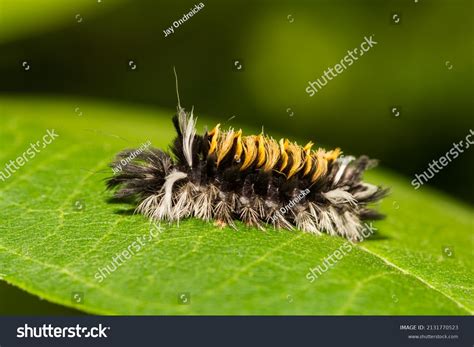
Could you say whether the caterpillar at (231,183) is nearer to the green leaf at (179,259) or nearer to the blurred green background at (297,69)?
the green leaf at (179,259)

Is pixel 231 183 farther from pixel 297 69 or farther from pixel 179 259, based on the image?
pixel 297 69

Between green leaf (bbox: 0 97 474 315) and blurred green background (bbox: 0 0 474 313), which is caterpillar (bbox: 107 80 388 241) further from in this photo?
blurred green background (bbox: 0 0 474 313)

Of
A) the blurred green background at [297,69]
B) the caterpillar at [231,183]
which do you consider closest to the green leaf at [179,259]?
the caterpillar at [231,183]

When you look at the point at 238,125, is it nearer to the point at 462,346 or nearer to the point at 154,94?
the point at 154,94

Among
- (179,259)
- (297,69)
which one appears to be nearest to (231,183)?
(179,259)

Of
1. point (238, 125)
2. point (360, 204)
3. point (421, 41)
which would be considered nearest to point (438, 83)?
point (421, 41)

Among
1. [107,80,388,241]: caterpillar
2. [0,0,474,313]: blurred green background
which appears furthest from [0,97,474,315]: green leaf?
[0,0,474,313]: blurred green background
